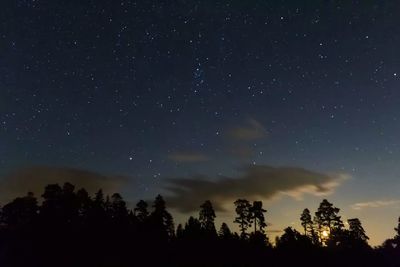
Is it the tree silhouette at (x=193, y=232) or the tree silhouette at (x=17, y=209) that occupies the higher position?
the tree silhouette at (x=17, y=209)

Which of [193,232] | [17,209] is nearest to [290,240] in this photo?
[193,232]

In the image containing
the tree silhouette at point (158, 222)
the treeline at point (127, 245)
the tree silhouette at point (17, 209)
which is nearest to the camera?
the treeline at point (127, 245)

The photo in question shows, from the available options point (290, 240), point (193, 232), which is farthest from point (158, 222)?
point (290, 240)

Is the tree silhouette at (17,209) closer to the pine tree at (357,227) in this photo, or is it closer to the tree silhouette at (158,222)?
the tree silhouette at (158,222)

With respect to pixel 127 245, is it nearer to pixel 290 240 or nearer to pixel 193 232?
pixel 193 232

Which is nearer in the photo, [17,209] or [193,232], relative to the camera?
[193,232]

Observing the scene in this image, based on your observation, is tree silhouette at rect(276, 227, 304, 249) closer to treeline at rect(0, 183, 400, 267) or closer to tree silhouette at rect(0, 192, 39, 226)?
treeline at rect(0, 183, 400, 267)

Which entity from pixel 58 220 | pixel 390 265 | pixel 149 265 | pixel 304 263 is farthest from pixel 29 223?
pixel 390 265

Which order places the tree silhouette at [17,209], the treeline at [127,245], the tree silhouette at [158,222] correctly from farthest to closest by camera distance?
the tree silhouette at [17,209], the tree silhouette at [158,222], the treeline at [127,245]

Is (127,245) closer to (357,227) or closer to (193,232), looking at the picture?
(193,232)

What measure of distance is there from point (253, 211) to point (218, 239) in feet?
97.1

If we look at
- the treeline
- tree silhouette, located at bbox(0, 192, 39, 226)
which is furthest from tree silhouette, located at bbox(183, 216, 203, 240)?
tree silhouette, located at bbox(0, 192, 39, 226)

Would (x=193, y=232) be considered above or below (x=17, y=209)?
below

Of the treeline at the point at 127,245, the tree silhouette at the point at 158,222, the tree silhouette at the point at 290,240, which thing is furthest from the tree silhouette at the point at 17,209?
the tree silhouette at the point at 290,240
